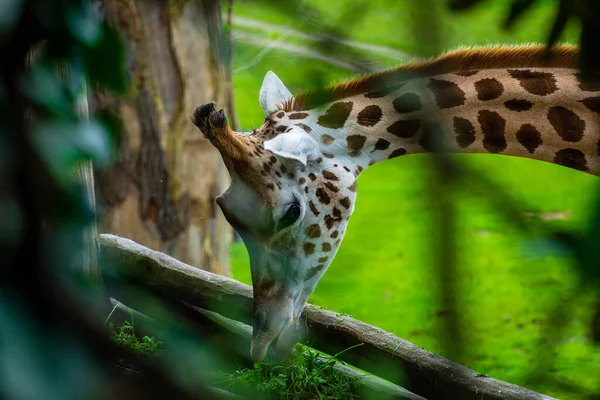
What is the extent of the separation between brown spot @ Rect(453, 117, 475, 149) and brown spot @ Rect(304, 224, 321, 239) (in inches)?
21.5

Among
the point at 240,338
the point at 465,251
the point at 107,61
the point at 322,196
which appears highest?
the point at 107,61

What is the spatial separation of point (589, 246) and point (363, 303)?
4.64 metres

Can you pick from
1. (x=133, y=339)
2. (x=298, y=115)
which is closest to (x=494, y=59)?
(x=298, y=115)

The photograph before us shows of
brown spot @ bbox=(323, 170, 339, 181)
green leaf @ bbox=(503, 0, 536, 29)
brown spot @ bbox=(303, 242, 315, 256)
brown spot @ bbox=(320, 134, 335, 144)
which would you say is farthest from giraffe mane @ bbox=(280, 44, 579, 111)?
green leaf @ bbox=(503, 0, 536, 29)

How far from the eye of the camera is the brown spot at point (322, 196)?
2795 mm

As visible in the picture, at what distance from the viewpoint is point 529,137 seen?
2676mm

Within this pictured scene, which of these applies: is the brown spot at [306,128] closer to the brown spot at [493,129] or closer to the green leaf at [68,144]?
the brown spot at [493,129]

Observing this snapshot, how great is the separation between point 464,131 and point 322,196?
512mm

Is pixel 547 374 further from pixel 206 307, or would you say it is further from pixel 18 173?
pixel 206 307

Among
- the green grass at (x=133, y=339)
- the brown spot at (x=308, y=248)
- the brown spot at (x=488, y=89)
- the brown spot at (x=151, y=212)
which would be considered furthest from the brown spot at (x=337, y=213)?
the brown spot at (x=151, y=212)

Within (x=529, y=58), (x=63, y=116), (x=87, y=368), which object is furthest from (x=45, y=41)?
(x=529, y=58)

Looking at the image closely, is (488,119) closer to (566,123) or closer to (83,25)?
(566,123)

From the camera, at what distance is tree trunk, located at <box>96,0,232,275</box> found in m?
5.16

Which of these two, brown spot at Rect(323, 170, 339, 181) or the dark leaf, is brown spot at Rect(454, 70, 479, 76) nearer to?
brown spot at Rect(323, 170, 339, 181)
